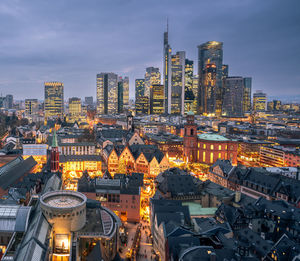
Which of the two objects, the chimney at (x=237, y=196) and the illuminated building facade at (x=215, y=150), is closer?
the chimney at (x=237, y=196)

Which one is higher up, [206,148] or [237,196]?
[206,148]

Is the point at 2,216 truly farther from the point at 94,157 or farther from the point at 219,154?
the point at 219,154

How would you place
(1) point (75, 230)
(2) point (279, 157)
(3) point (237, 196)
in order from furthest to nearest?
1. (2) point (279, 157)
2. (3) point (237, 196)
3. (1) point (75, 230)

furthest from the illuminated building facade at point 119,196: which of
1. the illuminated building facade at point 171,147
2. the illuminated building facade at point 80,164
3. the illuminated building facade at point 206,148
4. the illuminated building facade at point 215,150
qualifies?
the illuminated building facade at point 171,147

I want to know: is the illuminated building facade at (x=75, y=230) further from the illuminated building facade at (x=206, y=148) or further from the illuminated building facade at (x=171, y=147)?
the illuminated building facade at (x=171, y=147)

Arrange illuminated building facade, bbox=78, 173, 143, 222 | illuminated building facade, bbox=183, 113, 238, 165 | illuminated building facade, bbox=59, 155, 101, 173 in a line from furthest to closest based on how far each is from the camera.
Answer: illuminated building facade, bbox=183, 113, 238, 165, illuminated building facade, bbox=59, 155, 101, 173, illuminated building facade, bbox=78, 173, 143, 222

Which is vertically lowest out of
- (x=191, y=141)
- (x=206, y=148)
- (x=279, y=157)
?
(x=279, y=157)

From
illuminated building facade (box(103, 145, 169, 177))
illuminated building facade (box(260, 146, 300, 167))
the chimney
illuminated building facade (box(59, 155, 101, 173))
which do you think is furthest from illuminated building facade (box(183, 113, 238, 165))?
the chimney

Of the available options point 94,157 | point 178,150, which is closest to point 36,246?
point 94,157

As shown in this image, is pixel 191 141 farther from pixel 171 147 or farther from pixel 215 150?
pixel 171 147

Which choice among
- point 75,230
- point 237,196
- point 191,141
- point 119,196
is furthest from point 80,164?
point 237,196

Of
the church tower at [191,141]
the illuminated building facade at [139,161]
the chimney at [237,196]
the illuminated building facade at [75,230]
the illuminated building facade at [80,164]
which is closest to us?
the illuminated building facade at [75,230]

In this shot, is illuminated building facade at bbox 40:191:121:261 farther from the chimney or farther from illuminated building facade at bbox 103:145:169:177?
illuminated building facade at bbox 103:145:169:177

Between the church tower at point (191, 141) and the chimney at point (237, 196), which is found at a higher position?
the church tower at point (191, 141)
